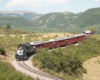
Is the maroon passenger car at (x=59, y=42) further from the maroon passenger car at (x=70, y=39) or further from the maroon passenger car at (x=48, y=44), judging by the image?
the maroon passenger car at (x=70, y=39)

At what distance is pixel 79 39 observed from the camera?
4819 centimetres

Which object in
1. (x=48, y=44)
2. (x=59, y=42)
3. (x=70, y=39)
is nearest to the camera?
(x=48, y=44)

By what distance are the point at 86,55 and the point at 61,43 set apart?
27.7 ft

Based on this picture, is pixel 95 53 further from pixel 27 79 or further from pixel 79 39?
pixel 27 79

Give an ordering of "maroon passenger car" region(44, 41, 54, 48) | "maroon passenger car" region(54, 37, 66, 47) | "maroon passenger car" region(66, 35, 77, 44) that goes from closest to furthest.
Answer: "maroon passenger car" region(44, 41, 54, 48), "maroon passenger car" region(54, 37, 66, 47), "maroon passenger car" region(66, 35, 77, 44)

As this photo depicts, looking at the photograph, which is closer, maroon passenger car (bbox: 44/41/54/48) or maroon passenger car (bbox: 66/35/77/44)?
maroon passenger car (bbox: 44/41/54/48)

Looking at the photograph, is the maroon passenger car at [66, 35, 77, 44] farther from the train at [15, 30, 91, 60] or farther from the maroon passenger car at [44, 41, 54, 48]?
the maroon passenger car at [44, 41, 54, 48]

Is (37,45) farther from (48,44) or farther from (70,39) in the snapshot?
(70,39)

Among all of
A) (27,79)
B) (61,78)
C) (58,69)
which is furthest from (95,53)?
(27,79)

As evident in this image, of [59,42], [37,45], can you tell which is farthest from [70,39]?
[37,45]

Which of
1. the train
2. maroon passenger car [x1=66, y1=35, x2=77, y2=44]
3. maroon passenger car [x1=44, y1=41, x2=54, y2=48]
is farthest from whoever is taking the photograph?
maroon passenger car [x1=66, y1=35, x2=77, y2=44]

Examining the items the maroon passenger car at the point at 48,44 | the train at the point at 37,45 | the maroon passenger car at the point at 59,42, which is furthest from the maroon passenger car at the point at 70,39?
the maroon passenger car at the point at 48,44

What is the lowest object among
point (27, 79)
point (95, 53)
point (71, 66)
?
point (95, 53)

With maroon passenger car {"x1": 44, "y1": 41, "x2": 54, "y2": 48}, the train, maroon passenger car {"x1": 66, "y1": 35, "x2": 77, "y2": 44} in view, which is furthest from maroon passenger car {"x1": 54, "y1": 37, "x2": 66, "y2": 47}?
maroon passenger car {"x1": 66, "y1": 35, "x2": 77, "y2": 44}
